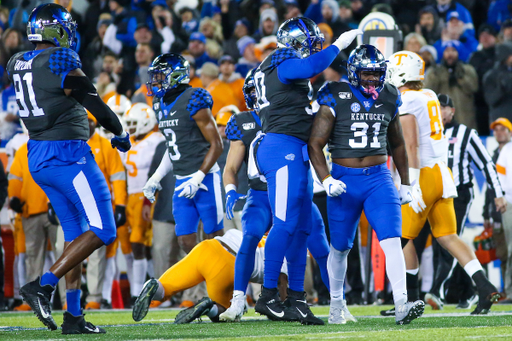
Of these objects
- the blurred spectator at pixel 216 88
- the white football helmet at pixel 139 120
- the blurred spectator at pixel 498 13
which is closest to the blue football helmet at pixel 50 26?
the white football helmet at pixel 139 120

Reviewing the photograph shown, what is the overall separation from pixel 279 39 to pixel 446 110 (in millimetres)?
3480

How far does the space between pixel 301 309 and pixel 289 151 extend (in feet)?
3.85

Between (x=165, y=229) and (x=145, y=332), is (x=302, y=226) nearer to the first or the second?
(x=145, y=332)

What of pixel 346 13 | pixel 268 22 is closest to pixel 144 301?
pixel 268 22

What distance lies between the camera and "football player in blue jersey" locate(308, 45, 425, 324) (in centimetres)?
570

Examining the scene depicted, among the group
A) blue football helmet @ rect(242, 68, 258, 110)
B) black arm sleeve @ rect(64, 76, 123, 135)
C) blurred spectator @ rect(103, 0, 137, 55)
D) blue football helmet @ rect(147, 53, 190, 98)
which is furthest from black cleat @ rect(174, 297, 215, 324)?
blurred spectator @ rect(103, 0, 137, 55)

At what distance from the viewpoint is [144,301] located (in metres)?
5.70

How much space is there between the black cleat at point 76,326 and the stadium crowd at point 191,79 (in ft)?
9.14

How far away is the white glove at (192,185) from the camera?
6.70 m

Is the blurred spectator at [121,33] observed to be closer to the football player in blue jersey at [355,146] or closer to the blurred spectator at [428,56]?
the blurred spectator at [428,56]

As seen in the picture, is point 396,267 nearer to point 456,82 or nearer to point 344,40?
point 344,40

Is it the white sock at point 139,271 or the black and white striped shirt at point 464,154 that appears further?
the white sock at point 139,271

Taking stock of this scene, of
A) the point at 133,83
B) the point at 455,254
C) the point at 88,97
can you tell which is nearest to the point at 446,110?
the point at 455,254

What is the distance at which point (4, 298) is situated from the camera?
9.77 metres
